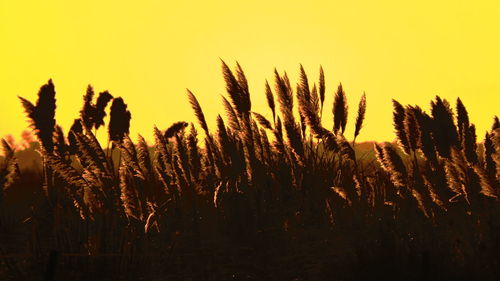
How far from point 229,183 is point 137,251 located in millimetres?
1315

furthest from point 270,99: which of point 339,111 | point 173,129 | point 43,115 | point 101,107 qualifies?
point 43,115

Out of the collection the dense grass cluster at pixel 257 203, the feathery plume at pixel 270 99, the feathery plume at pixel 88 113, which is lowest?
the dense grass cluster at pixel 257 203

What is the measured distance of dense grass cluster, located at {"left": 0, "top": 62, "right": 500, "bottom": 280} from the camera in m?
3.86

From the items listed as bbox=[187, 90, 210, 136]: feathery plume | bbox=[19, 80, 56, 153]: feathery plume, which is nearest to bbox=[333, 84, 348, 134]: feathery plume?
bbox=[187, 90, 210, 136]: feathery plume

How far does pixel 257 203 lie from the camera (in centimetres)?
499

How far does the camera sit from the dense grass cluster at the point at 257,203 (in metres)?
3.86

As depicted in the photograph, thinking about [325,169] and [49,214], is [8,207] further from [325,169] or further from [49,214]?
[325,169]

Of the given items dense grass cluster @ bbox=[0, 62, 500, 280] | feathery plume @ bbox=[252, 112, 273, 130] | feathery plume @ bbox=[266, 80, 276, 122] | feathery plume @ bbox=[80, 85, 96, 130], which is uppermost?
feathery plume @ bbox=[266, 80, 276, 122]

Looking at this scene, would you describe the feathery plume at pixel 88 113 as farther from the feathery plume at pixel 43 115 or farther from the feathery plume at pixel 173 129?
the feathery plume at pixel 173 129

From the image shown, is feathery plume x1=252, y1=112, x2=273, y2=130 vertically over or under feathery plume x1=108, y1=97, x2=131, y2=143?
over

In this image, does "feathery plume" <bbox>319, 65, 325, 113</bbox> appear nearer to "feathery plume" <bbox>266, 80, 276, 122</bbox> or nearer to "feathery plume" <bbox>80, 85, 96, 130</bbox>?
"feathery plume" <bbox>266, 80, 276, 122</bbox>

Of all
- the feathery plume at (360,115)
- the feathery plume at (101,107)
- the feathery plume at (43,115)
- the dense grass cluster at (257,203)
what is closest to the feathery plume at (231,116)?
the dense grass cluster at (257,203)

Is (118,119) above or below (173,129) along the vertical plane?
below

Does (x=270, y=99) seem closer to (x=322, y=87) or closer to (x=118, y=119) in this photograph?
(x=322, y=87)
